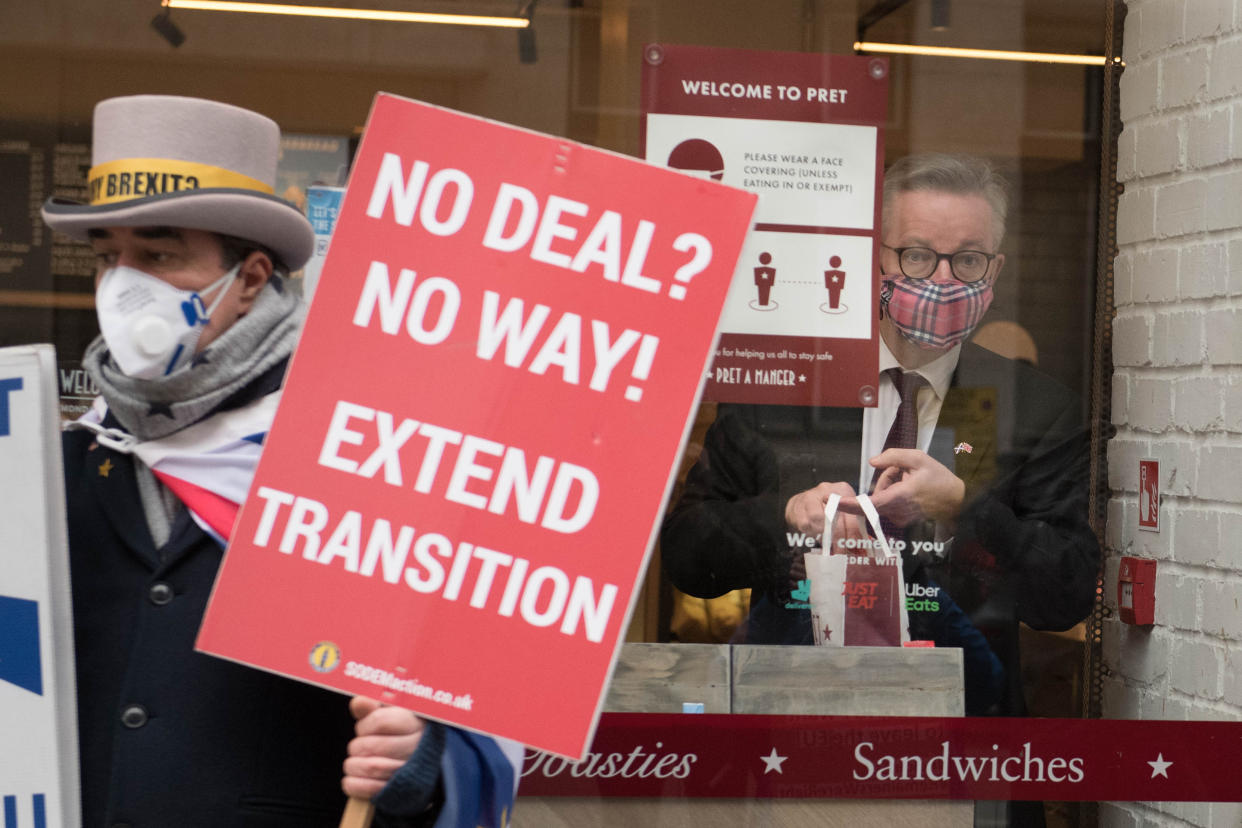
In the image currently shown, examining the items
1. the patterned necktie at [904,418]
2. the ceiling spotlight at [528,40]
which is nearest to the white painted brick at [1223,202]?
the patterned necktie at [904,418]

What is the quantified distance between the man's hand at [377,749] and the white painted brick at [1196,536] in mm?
2417

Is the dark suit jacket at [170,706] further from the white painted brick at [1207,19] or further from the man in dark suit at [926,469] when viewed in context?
the white painted brick at [1207,19]

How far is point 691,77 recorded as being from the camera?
337cm

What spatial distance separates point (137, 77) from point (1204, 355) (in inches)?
103

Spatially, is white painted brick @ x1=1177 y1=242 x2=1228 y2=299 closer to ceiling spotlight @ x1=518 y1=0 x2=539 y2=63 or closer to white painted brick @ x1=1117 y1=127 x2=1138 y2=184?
white painted brick @ x1=1117 y1=127 x2=1138 y2=184

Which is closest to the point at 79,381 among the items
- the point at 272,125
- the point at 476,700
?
the point at 272,125

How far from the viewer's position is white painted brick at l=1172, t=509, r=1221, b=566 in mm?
3516

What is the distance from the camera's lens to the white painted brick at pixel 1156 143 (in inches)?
140

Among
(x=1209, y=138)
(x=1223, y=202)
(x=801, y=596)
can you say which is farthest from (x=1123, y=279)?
(x=801, y=596)

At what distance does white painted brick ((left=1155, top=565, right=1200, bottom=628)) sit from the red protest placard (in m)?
2.20

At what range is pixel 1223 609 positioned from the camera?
11.5 feet

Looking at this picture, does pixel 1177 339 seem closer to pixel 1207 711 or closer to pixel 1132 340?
pixel 1132 340

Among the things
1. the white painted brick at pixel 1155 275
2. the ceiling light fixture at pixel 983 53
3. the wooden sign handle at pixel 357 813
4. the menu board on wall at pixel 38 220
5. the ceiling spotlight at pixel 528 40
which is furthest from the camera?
the white painted brick at pixel 1155 275

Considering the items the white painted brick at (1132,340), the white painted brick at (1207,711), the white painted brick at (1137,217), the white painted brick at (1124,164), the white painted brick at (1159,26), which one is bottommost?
the white painted brick at (1207,711)
